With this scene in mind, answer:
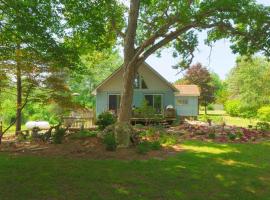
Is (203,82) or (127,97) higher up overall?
(203,82)

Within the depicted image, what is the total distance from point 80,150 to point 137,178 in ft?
12.6

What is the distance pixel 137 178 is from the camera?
8.17 metres

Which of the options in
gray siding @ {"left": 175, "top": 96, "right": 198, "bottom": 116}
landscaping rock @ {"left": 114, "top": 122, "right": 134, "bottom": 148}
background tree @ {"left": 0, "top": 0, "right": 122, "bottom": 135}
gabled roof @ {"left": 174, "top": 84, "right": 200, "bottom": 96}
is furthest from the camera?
gabled roof @ {"left": 174, "top": 84, "right": 200, "bottom": 96}

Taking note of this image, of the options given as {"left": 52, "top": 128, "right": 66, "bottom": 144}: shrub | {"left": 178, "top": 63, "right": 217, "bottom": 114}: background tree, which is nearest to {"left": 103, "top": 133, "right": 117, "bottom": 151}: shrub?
{"left": 52, "top": 128, "right": 66, "bottom": 144}: shrub

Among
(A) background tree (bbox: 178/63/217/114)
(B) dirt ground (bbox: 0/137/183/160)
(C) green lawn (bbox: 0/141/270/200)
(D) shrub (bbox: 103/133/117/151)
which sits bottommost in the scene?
(C) green lawn (bbox: 0/141/270/200)

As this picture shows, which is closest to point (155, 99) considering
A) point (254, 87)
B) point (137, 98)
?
point (137, 98)

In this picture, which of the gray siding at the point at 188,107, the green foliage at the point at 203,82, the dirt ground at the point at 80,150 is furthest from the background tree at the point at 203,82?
the dirt ground at the point at 80,150

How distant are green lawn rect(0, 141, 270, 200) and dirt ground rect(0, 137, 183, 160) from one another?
718 millimetres

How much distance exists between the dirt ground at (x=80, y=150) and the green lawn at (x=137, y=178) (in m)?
0.72

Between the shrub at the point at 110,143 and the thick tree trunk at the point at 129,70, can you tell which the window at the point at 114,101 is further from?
the shrub at the point at 110,143

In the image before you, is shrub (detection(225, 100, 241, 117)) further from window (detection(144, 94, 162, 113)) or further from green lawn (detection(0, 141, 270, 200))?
green lawn (detection(0, 141, 270, 200))

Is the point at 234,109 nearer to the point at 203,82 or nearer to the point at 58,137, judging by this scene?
the point at 203,82

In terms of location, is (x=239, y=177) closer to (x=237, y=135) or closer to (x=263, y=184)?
(x=263, y=184)

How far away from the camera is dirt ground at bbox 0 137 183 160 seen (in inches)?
428
